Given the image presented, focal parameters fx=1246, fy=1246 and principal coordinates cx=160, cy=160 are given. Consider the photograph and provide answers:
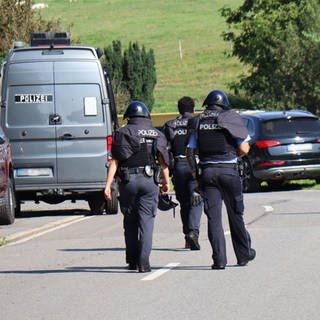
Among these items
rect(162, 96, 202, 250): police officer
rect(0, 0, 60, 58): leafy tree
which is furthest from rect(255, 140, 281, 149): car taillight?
rect(0, 0, 60, 58): leafy tree

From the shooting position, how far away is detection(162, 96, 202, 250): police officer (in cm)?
1431

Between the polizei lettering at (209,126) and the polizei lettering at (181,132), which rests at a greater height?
the polizei lettering at (209,126)

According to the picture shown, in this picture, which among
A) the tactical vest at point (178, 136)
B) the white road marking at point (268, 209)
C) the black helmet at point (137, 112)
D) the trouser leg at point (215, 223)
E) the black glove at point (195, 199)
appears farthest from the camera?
the white road marking at point (268, 209)

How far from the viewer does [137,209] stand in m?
12.5

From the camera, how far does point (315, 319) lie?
354 inches

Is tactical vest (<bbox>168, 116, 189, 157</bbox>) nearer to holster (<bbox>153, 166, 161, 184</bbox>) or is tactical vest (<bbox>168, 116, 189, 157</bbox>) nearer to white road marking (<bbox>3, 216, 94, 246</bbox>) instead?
holster (<bbox>153, 166, 161, 184</bbox>)

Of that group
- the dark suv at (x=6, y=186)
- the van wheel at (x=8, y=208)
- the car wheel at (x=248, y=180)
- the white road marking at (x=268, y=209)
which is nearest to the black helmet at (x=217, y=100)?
the dark suv at (x=6, y=186)

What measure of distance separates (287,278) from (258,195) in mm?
A: 13161

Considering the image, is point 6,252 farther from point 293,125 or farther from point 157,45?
point 157,45

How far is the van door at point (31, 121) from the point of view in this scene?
20188mm

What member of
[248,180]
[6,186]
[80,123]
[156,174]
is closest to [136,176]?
[156,174]

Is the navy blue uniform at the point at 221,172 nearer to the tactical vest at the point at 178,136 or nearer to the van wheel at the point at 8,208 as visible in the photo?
the tactical vest at the point at 178,136

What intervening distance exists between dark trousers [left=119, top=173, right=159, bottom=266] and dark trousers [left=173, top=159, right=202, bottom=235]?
1.97 m

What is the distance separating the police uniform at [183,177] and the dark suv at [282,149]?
1026 centimetres
